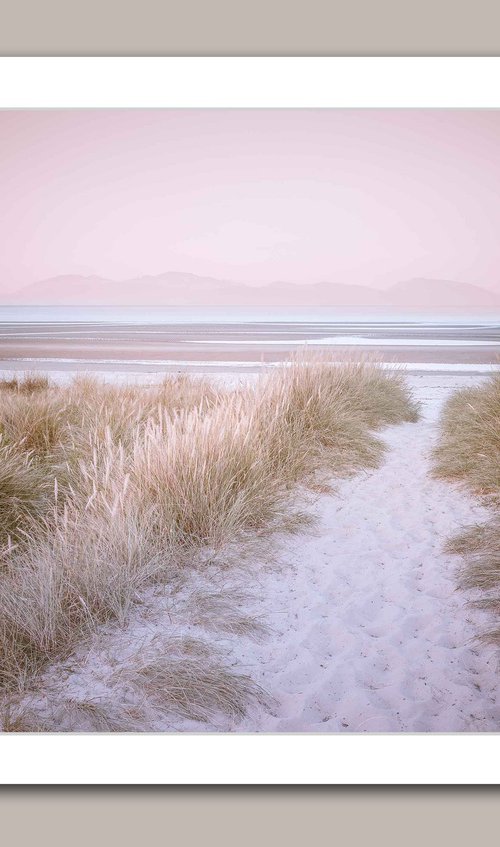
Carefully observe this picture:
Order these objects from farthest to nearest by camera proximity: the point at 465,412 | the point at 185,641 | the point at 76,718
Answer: the point at 465,412 → the point at 185,641 → the point at 76,718

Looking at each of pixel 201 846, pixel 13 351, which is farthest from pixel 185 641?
pixel 13 351

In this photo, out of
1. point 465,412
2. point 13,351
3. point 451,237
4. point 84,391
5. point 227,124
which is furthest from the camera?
point 13,351

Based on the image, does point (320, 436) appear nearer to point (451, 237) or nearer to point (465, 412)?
point (465, 412)

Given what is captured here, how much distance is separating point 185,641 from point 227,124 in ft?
7.78

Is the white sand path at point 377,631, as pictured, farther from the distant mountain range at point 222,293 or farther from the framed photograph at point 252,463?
the distant mountain range at point 222,293

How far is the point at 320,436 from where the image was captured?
11.0 feet

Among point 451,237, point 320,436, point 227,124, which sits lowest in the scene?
point 320,436

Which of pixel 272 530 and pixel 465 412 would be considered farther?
pixel 465 412

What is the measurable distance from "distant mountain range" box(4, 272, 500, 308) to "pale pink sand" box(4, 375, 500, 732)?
195 centimetres

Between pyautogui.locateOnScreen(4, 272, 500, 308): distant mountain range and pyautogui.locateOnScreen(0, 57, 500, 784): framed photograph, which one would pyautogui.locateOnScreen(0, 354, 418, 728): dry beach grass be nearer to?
pyautogui.locateOnScreen(0, 57, 500, 784): framed photograph

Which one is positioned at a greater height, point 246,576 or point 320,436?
point 320,436

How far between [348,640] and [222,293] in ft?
9.40

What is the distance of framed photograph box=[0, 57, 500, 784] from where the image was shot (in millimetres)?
1589

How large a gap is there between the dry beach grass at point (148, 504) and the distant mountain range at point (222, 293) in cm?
69
